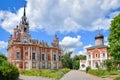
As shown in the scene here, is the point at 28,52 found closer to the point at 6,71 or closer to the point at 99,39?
the point at 99,39

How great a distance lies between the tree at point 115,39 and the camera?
32.2 meters

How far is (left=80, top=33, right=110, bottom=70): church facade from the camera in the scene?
205 feet

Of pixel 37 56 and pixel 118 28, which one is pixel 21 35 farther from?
pixel 118 28

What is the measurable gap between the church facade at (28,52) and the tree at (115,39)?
91.5 ft

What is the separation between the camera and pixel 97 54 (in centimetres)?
6469

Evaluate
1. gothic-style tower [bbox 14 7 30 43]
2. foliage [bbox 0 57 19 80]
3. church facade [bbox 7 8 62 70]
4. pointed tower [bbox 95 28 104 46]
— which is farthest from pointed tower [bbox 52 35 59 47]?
foliage [bbox 0 57 19 80]

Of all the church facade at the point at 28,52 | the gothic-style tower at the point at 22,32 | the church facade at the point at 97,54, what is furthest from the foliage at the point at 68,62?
the gothic-style tower at the point at 22,32

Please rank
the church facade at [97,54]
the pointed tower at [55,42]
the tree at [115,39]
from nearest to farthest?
the tree at [115,39] → the church facade at [97,54] → the pointed tower at [55,42]

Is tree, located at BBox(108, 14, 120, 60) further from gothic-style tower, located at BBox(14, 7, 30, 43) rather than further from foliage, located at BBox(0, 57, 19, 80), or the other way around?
gothic-style tower, located at BBox(14, 7, 30, 43)

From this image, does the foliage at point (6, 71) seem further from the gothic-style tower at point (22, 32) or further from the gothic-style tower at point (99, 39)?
the gothic-style tower at point (99, 39)

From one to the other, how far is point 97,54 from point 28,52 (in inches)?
828

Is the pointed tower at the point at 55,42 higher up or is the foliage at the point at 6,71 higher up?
the pointed tower at the point at 55,42

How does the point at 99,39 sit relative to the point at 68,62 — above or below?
above

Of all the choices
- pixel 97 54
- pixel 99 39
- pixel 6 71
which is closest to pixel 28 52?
pixel 97 54
